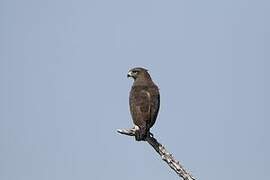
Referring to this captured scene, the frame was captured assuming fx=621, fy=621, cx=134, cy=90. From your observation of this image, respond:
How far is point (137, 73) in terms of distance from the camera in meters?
15.3

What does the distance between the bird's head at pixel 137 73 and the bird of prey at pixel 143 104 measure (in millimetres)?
86

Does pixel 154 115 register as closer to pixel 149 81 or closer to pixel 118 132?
pixel 149 81

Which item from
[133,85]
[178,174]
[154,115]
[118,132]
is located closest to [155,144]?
[118,132]

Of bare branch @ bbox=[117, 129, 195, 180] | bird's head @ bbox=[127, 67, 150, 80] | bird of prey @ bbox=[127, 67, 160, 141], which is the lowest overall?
bare branch @ bbox=[117, 129, 195, 180]

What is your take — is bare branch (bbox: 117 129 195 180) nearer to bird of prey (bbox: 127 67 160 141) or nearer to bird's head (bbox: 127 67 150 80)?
bird of prey (bbox: 127 67 160 141)

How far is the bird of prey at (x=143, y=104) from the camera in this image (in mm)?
13077

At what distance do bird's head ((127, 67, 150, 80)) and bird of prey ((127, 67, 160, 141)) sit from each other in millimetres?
86

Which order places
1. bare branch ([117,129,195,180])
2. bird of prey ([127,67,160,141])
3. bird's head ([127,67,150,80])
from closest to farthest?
1. bare branch ([117,129,195,180])
2. bird of prey ([127,67,160,141])
3. bird's head ([127,67,150,80])

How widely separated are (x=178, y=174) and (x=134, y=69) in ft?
20.3

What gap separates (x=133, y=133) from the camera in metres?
12.2

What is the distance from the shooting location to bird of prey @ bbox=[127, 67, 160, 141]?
1308 cm

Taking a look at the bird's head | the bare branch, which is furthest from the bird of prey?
the bare branch

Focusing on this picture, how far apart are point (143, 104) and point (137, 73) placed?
68.9 inches

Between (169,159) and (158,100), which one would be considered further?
(158,100)
